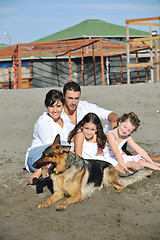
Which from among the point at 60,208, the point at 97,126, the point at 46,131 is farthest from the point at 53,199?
the point at 97,126

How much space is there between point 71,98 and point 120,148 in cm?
114

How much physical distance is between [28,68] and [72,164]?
18.9m

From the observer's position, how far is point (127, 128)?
463 centimetres

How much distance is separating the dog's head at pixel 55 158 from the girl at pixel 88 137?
902 millimetres

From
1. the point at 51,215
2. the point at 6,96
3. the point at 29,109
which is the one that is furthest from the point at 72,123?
the point at 6,96

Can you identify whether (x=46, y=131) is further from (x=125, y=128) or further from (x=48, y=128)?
(x=125, y=128)

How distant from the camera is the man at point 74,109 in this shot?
4688 mm

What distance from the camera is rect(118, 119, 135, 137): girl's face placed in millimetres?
4602

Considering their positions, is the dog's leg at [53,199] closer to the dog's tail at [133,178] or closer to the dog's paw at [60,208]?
the dog's paw at [60,208]

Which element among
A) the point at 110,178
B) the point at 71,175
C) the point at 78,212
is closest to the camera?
the point at 78,212

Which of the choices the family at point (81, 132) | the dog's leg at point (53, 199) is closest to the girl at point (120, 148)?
the family at point (81, 132)

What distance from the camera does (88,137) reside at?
4512 mm

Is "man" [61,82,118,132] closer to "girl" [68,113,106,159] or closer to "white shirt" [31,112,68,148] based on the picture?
"white shirt" [31,112,68,148]

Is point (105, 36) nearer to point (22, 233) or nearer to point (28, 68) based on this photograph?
point (28, 68)
